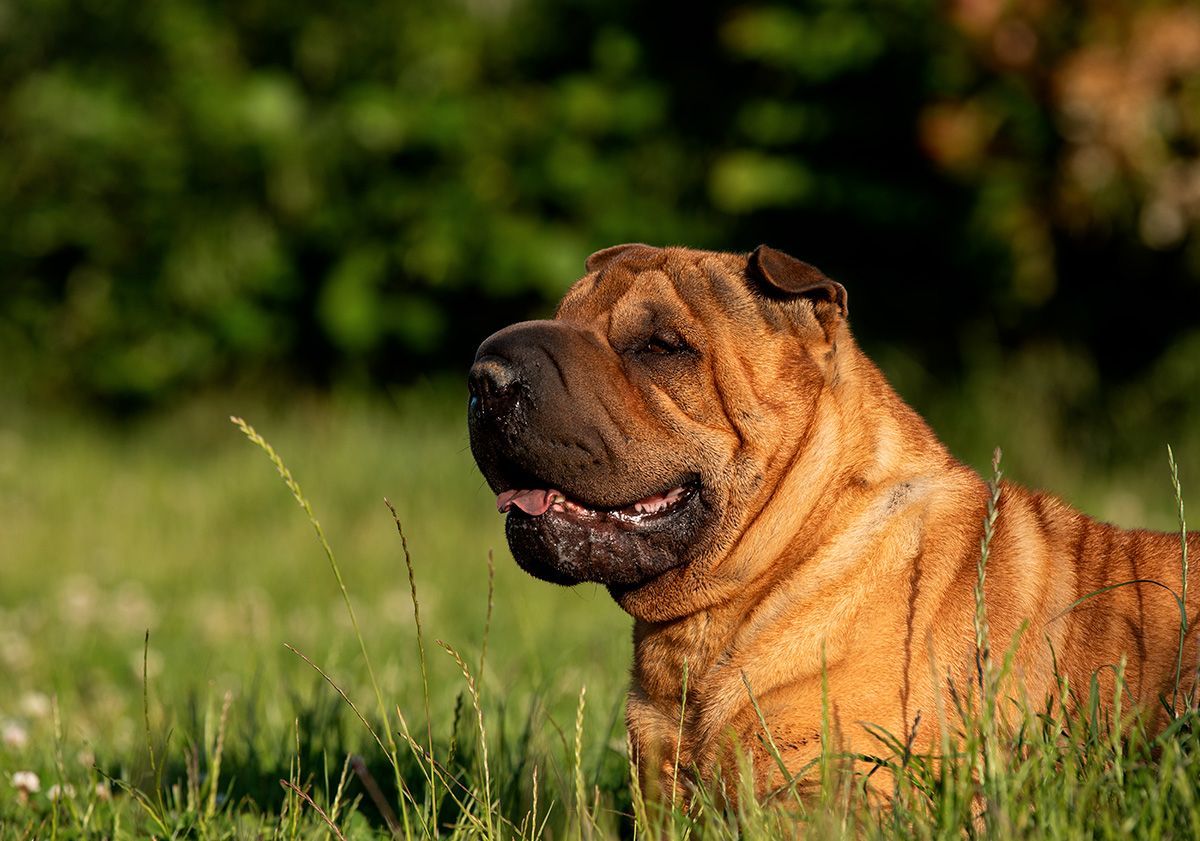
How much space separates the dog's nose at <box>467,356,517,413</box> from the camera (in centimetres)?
329

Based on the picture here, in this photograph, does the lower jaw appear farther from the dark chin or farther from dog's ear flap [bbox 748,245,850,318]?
dog's ear flap [bbox 748,245,850,318]

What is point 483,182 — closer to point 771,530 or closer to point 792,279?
point 792,279

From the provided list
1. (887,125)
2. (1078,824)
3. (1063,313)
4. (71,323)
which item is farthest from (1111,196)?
(71,323)

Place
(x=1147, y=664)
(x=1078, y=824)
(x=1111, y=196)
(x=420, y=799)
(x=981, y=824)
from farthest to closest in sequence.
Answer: (x=1111, y=196)
(x=420, y=799)
(x=1147, y=664)
(x=981, y=824)
(x=1078, y=824)

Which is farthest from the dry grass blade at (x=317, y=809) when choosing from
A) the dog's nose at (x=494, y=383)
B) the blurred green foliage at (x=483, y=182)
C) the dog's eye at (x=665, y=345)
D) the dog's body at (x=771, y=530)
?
the blurred green foliage at (x=483, y=182)

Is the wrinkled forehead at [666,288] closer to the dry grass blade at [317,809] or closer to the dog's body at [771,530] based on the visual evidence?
the dog's body at [771,530]

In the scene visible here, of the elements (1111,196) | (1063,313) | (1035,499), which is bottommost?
(1035,499)

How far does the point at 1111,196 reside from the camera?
954cm

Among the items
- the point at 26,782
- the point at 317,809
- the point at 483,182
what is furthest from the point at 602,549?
the point at 483,182

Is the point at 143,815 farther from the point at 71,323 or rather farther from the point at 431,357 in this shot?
the point at 71,323

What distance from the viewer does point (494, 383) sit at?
330 cm

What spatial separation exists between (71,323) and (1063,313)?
28.8 feet

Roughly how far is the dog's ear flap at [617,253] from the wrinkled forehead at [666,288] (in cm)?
4

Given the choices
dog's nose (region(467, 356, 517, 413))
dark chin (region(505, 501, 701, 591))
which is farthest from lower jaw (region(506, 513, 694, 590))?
dog's nose (region(467, 356, 517, 413))
